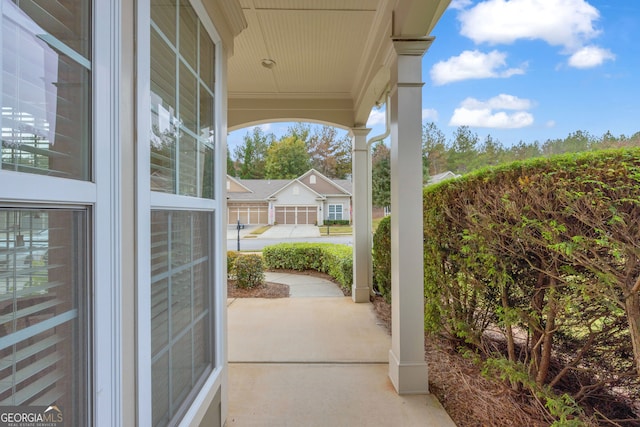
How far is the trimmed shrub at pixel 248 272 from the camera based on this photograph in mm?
5477

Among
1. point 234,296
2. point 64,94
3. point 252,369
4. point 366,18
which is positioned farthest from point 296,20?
point 234,296

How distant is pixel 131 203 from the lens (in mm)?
953

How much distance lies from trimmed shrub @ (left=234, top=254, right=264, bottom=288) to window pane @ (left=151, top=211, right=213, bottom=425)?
3787mm

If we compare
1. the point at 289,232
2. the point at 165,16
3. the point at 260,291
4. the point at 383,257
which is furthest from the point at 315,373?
the point at 289,232

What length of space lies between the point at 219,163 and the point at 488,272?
1953mm

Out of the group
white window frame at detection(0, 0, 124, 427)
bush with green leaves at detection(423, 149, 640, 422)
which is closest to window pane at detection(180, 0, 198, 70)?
white window frame at detection(0, 0, 124, 427)

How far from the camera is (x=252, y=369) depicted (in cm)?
266

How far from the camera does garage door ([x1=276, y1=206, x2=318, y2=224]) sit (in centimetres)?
1683

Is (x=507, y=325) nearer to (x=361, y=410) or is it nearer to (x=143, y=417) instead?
(x=361, y=410)

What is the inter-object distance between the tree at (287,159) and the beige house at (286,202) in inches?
120

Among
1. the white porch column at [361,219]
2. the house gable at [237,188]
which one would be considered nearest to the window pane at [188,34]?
the white porch column at [361,219]

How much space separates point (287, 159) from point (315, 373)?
Answer: 19.7m

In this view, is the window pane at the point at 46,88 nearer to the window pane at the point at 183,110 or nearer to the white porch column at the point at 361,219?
the window pane at the point at 183,110

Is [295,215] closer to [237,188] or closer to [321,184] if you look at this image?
[321,184]
